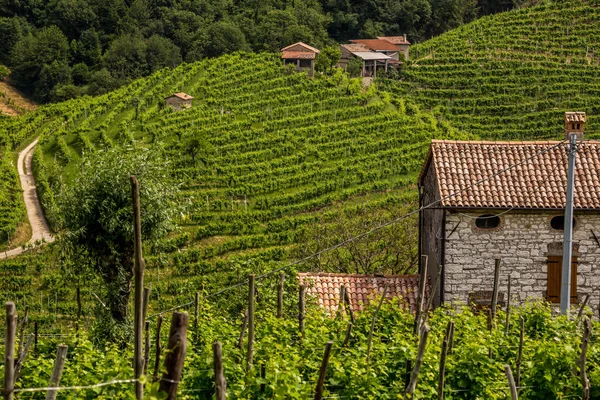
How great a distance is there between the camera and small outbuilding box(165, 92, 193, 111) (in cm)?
5319

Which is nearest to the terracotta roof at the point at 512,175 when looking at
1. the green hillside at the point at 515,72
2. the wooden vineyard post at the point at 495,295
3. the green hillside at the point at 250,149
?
the wooden vineyard post at the point at 495,295

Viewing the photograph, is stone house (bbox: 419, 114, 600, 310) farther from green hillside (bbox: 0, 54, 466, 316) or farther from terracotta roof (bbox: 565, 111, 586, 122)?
green hillside (bbox: 0, 54, 466, 316)

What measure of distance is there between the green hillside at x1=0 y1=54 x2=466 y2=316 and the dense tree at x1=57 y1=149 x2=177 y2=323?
1105 cm

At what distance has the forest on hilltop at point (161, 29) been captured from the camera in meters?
72.7

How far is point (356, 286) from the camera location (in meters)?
19.4

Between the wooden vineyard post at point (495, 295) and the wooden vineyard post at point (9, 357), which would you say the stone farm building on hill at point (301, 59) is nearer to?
the wooden vineyard post at point (495, 295)

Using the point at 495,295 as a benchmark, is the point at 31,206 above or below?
below

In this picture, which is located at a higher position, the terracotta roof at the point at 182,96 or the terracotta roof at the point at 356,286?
the terracotta roof at the point at 182,96

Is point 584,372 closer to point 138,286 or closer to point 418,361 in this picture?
point 418,361

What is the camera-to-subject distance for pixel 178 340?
700 centimetres

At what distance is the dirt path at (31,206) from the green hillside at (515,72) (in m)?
23.2

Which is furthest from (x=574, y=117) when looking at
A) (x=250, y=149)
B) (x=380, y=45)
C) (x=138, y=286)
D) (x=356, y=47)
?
(x=380, y=45)

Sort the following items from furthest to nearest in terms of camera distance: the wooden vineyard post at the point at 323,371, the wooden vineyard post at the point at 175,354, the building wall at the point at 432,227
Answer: the building wall at the point at 432,227 < the wooden vineyard post at the point at 323,371 < the wooden vineyard post at the point at 175,354

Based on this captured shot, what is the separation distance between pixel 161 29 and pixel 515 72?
109 feet
